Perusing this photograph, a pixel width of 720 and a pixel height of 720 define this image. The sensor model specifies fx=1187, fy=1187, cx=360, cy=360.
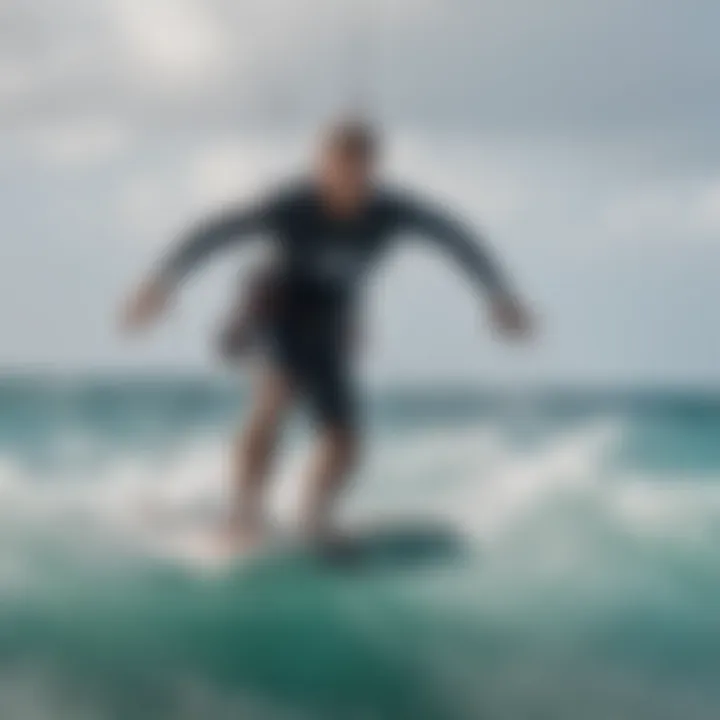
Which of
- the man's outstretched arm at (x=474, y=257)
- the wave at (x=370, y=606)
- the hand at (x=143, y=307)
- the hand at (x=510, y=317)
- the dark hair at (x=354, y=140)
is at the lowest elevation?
the wave at (x=370, y=606)

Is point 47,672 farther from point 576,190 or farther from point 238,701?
point 576,190

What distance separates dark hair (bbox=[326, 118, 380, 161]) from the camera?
1.18 m

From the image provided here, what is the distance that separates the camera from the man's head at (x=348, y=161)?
1.17m

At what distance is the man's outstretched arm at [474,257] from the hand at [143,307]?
253 mm

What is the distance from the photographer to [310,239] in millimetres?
1169

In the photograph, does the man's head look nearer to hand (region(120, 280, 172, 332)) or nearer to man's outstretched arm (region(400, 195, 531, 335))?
man's outstretched arm (region(400, 195, 531, 335))

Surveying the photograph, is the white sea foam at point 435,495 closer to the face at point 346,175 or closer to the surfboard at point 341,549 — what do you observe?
the surfboard at point 341,549

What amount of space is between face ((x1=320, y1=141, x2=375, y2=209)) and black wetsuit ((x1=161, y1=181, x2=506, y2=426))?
0.05 ft

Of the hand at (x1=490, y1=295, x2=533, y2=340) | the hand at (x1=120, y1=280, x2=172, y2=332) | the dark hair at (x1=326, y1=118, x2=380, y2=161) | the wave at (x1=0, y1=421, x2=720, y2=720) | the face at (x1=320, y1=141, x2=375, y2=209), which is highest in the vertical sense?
the dark hair at (x1=326, y1=118, x2=380, y2=161)

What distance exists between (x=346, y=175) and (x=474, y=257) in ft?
0.50

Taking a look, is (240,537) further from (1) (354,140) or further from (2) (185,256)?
(1) (354,140)

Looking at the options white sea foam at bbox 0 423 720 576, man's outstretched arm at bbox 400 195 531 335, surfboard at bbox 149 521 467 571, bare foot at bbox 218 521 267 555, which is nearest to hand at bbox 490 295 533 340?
man's outstretched arm at bbox 400 195 531 335

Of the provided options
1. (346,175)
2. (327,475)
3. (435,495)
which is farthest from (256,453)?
(346,175)

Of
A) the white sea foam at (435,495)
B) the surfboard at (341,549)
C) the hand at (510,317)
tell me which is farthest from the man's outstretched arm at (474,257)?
the surfboard at (341,549)
